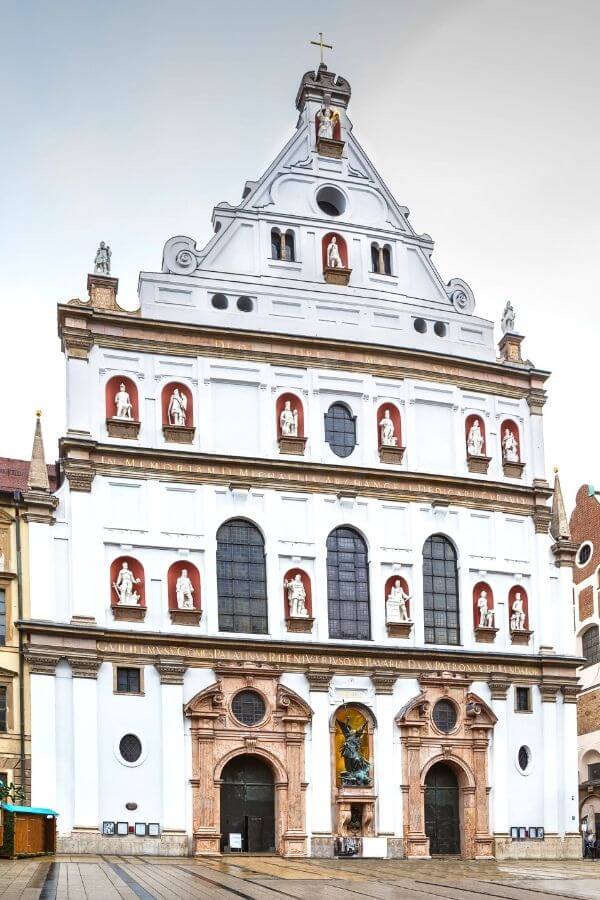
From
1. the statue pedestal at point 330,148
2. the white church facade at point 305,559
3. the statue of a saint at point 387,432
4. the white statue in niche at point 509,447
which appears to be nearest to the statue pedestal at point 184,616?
the white church facade at point 305,559

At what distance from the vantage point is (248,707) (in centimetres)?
4453

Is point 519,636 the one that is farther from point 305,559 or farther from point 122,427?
point 122,427

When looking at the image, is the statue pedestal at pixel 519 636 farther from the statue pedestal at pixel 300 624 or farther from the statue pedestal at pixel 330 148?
the statue pedestal at pixel 330 148

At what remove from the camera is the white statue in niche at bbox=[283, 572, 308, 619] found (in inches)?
1793

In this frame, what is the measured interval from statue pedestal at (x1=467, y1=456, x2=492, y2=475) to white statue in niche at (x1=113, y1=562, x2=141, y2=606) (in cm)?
1325

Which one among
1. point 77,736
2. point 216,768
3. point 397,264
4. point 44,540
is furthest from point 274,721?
point 397,264

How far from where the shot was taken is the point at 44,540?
4369cm

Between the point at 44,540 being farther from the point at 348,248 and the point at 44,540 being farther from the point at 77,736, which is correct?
the point at 348,248

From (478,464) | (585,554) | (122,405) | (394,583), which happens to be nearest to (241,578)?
(394,583)

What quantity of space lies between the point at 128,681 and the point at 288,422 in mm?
10430

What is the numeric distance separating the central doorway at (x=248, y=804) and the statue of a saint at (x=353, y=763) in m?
2.50

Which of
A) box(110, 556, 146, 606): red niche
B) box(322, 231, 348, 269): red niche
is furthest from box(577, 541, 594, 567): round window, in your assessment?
box(110, 556, 146, 606): red niche

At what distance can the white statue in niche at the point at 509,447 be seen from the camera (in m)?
50.6

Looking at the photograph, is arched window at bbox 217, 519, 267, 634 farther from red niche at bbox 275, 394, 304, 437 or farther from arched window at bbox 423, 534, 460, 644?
arched window at bbox 423, 534, 460, 644
